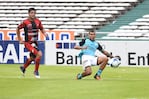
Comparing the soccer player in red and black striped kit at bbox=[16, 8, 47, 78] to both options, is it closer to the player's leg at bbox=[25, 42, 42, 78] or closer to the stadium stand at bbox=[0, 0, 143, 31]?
the player's leg at bbox=[25, 42, 42, 78]

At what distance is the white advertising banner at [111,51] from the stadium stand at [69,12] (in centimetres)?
914

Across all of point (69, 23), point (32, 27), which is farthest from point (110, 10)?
point (32, 27)

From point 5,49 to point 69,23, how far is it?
9937 mm

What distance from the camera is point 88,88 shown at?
13.5 metres

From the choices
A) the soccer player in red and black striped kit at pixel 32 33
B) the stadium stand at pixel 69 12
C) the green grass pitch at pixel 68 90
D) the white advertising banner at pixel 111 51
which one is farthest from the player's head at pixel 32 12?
the stadium stand at pixel 69 12

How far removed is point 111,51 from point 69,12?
1081 cm

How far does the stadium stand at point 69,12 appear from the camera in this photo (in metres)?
36.3

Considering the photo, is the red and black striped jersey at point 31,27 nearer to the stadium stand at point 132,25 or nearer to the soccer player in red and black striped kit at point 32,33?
the soccer player in red and black striped kit at point 32,33

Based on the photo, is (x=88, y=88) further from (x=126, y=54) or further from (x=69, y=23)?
(x=69, y=23)

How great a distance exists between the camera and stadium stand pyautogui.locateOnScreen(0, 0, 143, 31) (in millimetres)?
36281

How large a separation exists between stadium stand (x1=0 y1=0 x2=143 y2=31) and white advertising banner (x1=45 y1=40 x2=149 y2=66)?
914 cm

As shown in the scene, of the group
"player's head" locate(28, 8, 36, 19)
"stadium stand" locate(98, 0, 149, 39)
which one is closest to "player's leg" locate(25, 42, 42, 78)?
"player's head" locate(28, 8, 36, 19)

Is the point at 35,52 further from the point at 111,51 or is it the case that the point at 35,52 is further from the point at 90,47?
the point at 111,51

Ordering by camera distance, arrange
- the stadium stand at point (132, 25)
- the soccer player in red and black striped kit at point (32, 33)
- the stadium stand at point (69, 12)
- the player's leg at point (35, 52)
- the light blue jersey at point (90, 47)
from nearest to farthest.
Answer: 1. the light blue jersey at point (90, 47)
2. the player's leg at point (35, 52)
3. the soccer player in red and black striped kit at point (32, 33)
4. the stadium stand at point (132, 25)
5. the stadium stand at point (69, 12)
